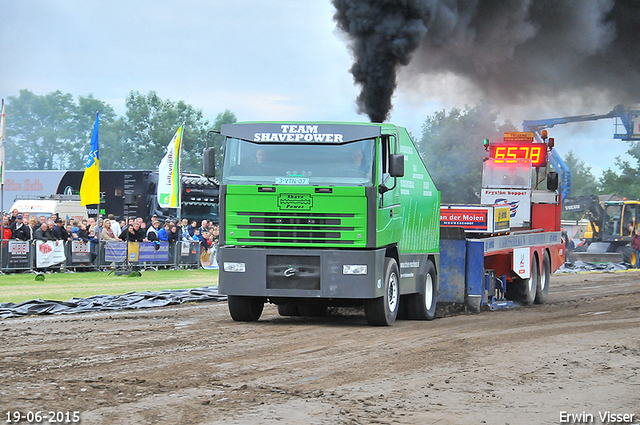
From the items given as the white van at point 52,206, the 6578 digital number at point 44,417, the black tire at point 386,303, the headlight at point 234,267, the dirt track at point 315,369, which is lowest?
the dirt track at point 315,369

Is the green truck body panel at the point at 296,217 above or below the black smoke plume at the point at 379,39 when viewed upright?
below

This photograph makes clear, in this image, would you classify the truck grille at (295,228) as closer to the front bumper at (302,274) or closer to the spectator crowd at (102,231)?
Answer: the front bumper at (302,274)

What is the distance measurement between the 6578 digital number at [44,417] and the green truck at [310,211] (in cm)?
603

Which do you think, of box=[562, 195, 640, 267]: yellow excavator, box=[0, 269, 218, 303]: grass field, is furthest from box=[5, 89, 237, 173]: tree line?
box=[0, 269, 218, 303]: grass field

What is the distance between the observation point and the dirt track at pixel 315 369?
249 inches

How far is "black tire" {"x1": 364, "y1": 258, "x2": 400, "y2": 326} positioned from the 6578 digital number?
21.8ft

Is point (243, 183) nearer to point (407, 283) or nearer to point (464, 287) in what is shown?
point (407, 283)

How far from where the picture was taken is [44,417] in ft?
19.1

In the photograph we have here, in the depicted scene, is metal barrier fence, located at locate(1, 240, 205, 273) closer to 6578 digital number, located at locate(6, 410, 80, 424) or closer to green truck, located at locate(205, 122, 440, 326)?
green truck, located at locate(205, 122, 440, 326)

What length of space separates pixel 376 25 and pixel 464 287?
641 cm

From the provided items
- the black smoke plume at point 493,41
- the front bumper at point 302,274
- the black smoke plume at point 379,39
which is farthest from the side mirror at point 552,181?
the front bumper at point 302,274

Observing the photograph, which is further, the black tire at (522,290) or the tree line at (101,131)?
the tree line at (101,131)

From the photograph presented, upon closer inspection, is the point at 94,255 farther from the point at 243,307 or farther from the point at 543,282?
the point at 543,282

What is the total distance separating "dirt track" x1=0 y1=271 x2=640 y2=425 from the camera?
20.7ft
